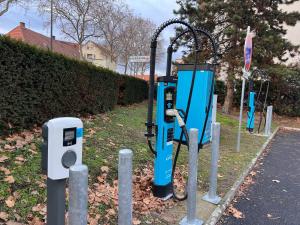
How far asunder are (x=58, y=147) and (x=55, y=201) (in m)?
0.37

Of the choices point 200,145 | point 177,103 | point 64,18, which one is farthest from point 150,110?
point 64,18

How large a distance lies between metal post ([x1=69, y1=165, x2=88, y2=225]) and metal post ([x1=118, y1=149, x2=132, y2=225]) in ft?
1.41

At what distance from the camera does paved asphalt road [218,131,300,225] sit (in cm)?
403

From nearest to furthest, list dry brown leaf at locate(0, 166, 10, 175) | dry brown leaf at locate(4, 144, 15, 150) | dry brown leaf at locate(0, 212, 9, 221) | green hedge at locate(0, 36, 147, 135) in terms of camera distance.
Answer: dry brown leaf at locate(0, 212, 9, 221) → dry brown leaf at locate(0, 166, 10, 175) → dry brown leaf at locate(4, 144, 15, 150) → green hedge at locate(0, 36, 147, 135)

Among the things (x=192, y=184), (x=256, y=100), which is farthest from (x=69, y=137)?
(x=256, y=100)

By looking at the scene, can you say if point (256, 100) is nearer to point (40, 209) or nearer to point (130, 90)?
point (130, 90)

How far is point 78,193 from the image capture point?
6.46 feet

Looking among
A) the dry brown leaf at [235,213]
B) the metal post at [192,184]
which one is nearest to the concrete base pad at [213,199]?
the dry brown leaf at [235,213]

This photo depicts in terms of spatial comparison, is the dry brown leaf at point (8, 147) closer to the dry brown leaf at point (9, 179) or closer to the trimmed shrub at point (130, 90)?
the dry brown leaf at point (9, 179)

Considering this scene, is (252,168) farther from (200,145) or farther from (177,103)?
(177,103)

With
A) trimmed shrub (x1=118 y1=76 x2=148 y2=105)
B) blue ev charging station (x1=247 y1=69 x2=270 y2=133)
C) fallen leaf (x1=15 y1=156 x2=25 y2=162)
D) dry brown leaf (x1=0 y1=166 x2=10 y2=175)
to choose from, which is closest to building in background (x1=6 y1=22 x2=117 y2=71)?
trimmed shrub (x1=118 y1=76 x2=148 y2=105)

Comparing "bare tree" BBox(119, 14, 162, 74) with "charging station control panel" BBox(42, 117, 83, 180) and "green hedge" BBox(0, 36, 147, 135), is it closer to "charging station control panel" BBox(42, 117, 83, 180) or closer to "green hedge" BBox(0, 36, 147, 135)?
"green hedge" BBox(0, 36, 147, 135)

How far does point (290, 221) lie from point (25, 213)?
3253mm

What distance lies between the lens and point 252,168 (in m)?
6.56
